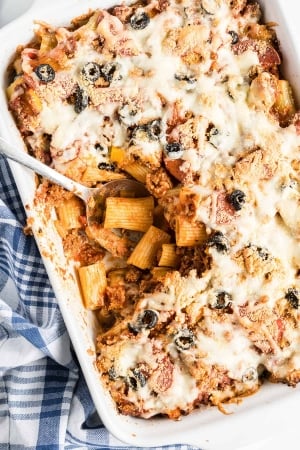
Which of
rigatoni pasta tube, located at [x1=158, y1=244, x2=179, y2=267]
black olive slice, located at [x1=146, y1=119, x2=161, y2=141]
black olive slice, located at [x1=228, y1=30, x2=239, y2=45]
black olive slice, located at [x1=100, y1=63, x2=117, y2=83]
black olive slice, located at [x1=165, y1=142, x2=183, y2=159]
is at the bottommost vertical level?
rigatoni pasta tube, located at [x1=158, y1=244, x2=179, y2=267]

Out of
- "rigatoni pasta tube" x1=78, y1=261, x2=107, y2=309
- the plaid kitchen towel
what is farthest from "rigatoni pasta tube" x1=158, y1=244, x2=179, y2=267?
the plaid kitchen towel

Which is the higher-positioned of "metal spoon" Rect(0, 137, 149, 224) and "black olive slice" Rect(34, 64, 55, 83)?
"black olive slice" Rect(34, 64, 55, 83)

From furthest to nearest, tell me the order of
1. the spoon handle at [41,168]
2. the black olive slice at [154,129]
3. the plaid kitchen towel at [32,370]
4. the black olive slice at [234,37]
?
the plaid kitchen towel at [32,370]
the black olive slice at [234,37]
the black olive slice at [154,129]
the spoon handle at [41,168]

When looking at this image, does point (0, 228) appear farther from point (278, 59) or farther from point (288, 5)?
point (288, 5)

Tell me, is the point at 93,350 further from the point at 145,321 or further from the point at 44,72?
the point at 44,72

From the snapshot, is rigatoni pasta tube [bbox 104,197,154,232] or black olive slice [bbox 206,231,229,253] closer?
black olive slice [bbox 206,231,229,253]

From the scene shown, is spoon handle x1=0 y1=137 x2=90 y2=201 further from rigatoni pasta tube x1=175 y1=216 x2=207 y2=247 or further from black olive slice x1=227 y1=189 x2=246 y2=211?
black olive slice x1=227 y1=189 x2=246 y2=211

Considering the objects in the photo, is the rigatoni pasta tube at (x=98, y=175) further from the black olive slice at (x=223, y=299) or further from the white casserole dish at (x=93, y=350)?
the black olive slice at (x=223, y=299)

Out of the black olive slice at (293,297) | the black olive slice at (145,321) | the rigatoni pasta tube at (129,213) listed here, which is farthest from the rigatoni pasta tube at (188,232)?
the black olive slice at (293,297)
